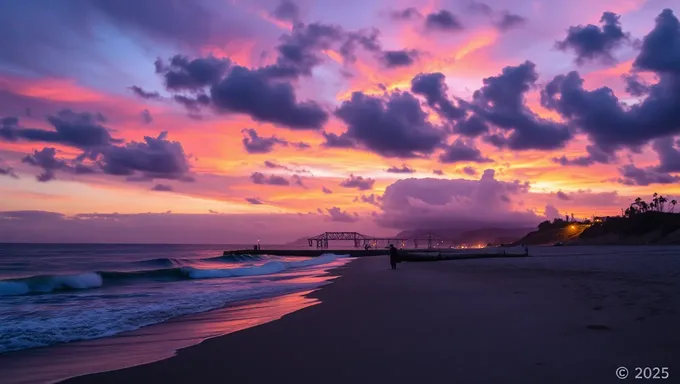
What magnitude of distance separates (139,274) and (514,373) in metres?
32.7

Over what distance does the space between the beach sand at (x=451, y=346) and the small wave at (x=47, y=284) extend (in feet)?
63.1

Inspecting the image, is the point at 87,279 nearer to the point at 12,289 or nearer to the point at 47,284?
the point at 47,284

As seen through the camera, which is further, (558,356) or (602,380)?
(558,356)

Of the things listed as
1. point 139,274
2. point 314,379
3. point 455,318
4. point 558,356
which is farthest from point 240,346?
point 139,274

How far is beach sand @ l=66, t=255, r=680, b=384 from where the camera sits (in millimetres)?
5262

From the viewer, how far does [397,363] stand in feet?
18.9

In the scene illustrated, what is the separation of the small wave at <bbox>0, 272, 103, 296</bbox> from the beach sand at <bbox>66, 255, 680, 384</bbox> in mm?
19243

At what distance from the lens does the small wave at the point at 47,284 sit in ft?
73.5

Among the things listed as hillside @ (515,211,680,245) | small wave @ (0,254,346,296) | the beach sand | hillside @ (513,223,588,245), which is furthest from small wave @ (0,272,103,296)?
hillside @ (513,223,588,245)

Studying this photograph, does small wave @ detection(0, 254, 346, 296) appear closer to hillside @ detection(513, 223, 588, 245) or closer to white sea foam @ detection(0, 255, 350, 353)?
white sea foam @ detection(0, 255, 350, 353)

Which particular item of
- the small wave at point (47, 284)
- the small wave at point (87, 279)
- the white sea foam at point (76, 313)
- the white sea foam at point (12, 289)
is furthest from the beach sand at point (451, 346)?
the small wave at point (87, 279)

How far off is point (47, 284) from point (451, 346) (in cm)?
2509

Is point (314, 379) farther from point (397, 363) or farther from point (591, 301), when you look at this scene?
point (591, 301)

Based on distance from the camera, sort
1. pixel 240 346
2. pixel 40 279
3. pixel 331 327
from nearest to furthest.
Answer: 1. pixel 240 346
2. pixel 331 327
3. pixel 40 279
